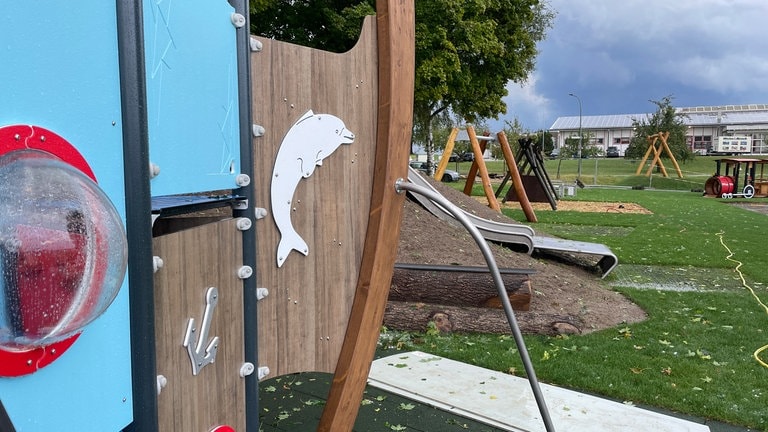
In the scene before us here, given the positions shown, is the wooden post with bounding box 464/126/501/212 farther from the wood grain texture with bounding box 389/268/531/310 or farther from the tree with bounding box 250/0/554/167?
the wood grain texture with bounding box 389/268/531/310

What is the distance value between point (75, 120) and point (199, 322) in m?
0.72

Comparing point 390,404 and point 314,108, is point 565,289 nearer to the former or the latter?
point 390,404

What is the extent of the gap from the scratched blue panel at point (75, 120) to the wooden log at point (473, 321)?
4549 millimetres

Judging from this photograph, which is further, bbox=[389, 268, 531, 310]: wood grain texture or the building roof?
the building roof

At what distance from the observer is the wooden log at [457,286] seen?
19.3 feet

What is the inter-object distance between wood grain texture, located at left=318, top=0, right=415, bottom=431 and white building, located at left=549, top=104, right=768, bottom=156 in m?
77.0

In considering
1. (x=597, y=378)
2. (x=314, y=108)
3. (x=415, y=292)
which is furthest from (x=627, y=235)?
(x=314, y=108)

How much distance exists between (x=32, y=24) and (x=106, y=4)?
0.20 meters

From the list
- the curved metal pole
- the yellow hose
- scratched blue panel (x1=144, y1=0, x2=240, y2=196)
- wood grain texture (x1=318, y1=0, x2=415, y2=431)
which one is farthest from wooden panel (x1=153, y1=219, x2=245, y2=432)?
the yellow hose

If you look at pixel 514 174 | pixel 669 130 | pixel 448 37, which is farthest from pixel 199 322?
pixel 669 130

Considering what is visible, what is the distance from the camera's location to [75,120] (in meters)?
1.07

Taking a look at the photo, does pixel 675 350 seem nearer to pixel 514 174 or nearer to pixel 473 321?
pixel 473 321

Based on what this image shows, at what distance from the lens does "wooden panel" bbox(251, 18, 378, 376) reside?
6.59 feet

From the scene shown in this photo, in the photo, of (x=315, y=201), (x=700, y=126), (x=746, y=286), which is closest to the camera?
(x=315, y=201)
